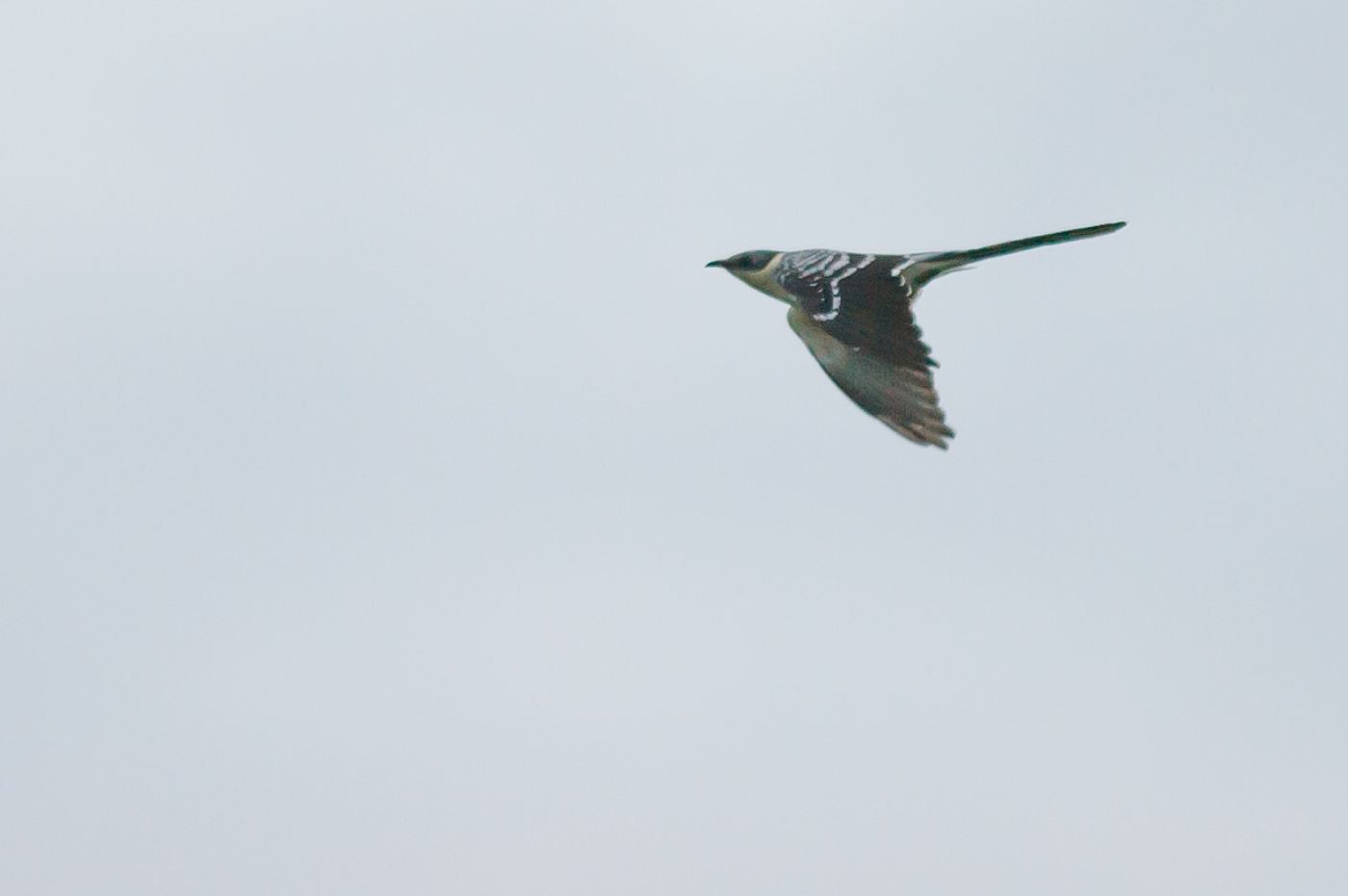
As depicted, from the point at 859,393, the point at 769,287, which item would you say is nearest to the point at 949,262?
the point at 859,393

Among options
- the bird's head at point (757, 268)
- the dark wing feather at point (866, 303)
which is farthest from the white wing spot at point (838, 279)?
the bird's head at point (757, 268)

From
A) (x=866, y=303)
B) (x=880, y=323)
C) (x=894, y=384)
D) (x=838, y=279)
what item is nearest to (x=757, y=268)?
(x=838, y=279)

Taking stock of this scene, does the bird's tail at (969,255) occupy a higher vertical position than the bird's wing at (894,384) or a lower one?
higher

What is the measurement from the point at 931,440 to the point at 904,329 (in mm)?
976

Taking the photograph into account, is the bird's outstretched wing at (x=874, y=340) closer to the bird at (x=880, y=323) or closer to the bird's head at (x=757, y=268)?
Result: the bird at (x=880, y=323)

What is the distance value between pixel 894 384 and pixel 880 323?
525 millimetres

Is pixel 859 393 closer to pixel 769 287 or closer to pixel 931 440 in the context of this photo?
pixel 931 440

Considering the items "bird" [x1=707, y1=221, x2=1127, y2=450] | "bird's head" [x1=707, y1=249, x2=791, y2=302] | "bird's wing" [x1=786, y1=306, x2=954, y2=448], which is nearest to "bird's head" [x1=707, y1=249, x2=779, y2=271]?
"bird's head" [x1=707, y1=249, x2=791, y2=302]

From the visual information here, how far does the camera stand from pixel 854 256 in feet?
42.3

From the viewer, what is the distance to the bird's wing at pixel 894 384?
10.8 meters

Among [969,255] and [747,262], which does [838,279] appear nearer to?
[969,255]

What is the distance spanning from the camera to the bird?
36.0 feet

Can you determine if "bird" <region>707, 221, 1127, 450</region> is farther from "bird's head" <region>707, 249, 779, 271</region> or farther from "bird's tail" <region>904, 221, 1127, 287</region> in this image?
"bird's head" <region>707, 249, 779, 271</region>

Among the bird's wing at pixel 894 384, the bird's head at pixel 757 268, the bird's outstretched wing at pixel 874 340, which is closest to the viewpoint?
the bird's wing at pixel 894 384
